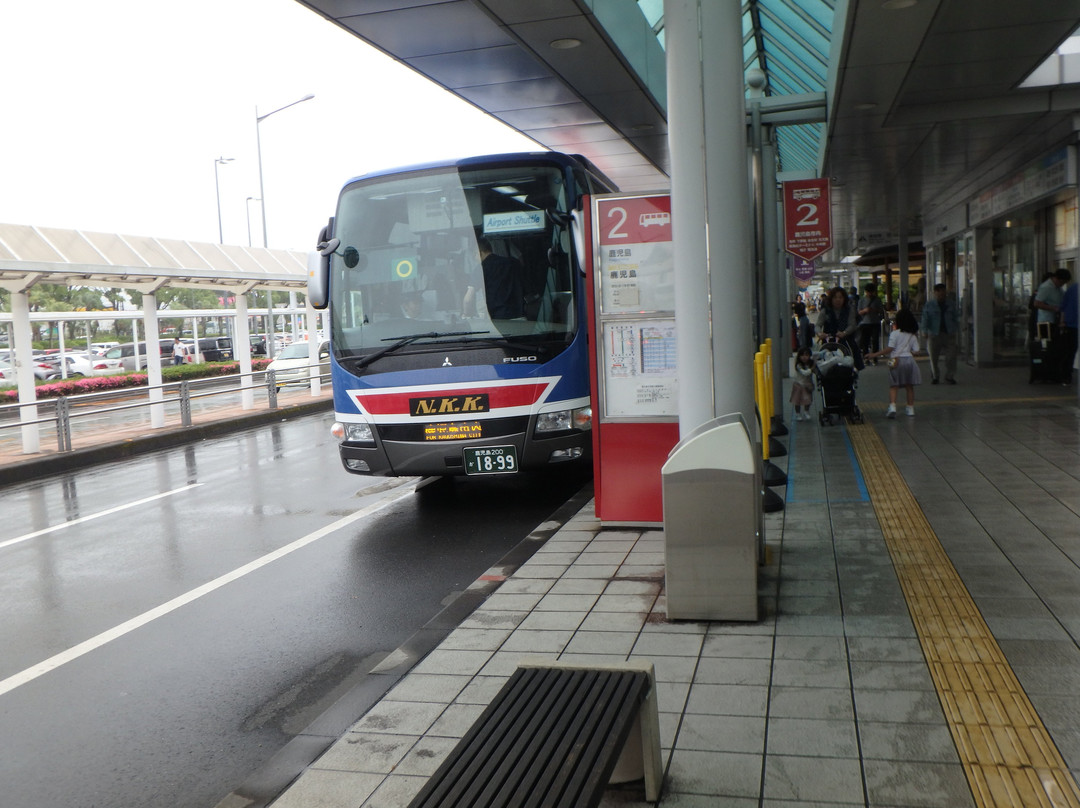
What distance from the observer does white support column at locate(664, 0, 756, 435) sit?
17.6 feet

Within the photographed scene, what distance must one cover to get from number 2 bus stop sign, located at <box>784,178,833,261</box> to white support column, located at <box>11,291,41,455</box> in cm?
1141

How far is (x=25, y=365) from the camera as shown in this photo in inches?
585

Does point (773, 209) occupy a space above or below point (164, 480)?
above

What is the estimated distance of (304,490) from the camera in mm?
10344

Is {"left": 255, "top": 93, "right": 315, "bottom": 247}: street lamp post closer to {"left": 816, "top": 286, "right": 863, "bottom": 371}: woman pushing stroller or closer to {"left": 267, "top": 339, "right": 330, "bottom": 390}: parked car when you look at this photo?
{"left": 267, "top": 339, "right": 330, "bottom": 390}: parked car

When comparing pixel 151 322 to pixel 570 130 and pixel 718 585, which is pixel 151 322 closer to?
pixel 570 130

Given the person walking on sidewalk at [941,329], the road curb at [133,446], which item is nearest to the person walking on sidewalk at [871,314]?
the person walking on sidewalk at [941,329]

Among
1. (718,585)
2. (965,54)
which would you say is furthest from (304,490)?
(965,54)

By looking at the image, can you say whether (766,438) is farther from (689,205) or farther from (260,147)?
(260,147)

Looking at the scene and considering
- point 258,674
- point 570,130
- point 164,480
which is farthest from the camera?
point 570,130

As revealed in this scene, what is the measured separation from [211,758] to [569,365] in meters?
4.78

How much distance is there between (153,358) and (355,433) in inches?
434

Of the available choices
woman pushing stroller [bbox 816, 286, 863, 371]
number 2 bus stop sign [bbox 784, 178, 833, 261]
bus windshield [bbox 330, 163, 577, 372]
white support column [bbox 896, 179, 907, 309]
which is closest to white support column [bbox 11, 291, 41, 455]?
bus windshield [bbox 330, 163, 577, 372]

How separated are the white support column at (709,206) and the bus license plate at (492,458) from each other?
8.79 ft
